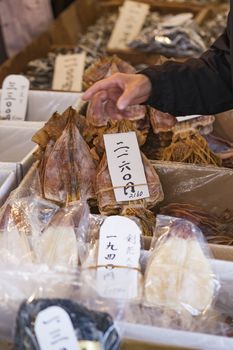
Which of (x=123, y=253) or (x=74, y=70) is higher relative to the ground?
(x=123, y=253)

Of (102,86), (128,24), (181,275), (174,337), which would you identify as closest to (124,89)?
(102,86)

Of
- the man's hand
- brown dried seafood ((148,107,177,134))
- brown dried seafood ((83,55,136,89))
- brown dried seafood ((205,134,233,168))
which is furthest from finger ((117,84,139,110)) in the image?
brown dried seafood ((83,55,136,89))

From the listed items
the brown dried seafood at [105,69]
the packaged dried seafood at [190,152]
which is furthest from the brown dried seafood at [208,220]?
the brown dried seafood at [105,69]

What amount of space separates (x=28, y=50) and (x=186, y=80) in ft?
4.51

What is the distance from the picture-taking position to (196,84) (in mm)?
1424

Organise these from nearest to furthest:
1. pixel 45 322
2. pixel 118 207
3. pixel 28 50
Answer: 1. pixel 45 322
2. pixel 118 207
3. pixel 28 50

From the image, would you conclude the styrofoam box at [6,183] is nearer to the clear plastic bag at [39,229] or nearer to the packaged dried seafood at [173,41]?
the clear plastic bag at [39,229]

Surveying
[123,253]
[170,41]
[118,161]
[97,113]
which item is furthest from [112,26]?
[123,253]

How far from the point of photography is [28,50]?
262 cm

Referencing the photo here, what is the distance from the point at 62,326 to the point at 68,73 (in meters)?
1.58

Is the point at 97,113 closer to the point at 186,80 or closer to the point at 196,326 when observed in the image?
the point at 186,80

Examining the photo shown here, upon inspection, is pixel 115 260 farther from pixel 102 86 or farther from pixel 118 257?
pixel 102 86

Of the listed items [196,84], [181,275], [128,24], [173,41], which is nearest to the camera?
[181,275]

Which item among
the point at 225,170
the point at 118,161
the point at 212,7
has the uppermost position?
the point at 118,161
